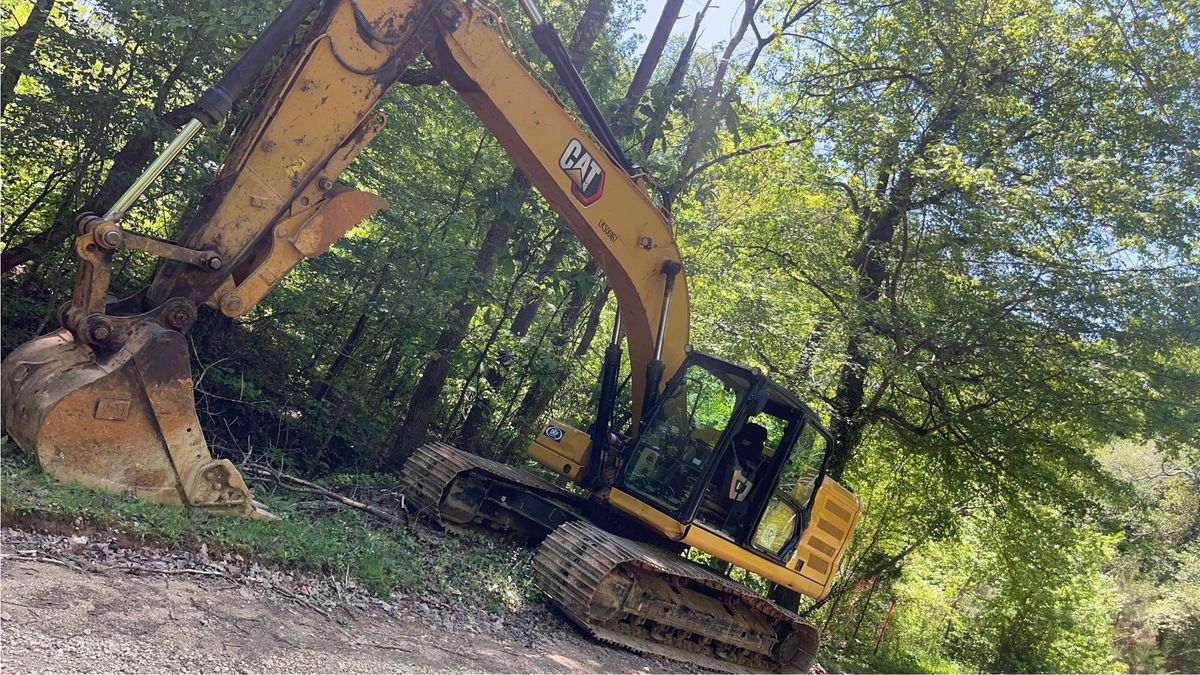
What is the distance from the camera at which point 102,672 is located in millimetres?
2865

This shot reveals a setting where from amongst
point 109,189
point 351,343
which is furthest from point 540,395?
point 109,189

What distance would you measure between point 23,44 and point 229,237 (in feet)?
Result: 13.0

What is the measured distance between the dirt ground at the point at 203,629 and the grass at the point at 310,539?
0.57 feet

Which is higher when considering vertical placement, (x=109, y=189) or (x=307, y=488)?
(x=109, y=189)

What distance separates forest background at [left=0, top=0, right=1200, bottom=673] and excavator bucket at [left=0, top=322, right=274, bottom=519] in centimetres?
219

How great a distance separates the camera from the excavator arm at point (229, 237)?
4.14 meters

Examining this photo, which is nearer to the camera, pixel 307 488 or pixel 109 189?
pixel 307 488

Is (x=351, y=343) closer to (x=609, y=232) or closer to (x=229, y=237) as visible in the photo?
(x=609, y=232)

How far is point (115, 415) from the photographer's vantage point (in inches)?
164

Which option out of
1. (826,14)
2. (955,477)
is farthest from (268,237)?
(826,14)

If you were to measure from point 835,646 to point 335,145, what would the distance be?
453 inches

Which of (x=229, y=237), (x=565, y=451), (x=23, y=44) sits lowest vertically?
(x=565, y=451)

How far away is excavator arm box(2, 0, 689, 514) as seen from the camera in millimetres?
4145

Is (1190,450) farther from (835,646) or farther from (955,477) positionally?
(835,646)
